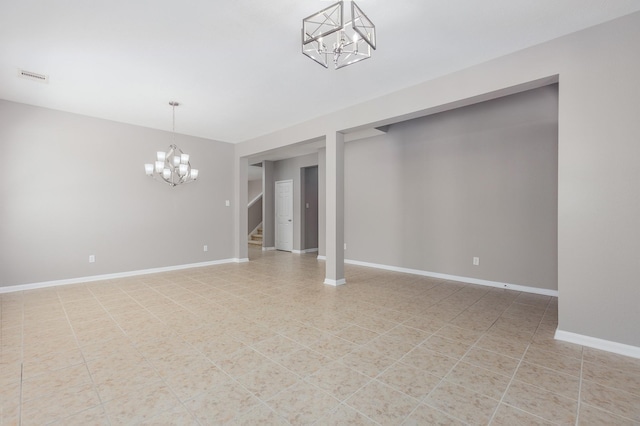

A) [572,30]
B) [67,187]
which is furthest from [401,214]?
[67,187]

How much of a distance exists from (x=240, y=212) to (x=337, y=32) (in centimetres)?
488

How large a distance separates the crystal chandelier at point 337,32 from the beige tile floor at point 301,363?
2.20 meters

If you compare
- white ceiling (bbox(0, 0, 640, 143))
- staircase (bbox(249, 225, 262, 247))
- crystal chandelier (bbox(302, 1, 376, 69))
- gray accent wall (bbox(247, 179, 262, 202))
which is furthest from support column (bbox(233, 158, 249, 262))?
gray accent wall (bbox(247, 179, 262, 202))

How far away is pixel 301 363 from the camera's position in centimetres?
221

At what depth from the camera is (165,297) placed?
155 inches

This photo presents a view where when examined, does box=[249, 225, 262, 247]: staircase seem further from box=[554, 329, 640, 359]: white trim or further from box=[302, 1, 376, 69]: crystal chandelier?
box=[554, 329, 640, 359]: white trim

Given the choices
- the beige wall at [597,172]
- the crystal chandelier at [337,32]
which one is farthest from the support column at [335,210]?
the beige wall at [597,172]

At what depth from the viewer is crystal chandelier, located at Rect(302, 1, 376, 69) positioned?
192 centimetres

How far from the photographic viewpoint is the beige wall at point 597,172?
2328 millimetres

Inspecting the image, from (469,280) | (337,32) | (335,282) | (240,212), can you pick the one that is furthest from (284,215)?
(337,32)

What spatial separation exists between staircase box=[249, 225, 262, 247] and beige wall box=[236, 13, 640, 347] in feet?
26.9

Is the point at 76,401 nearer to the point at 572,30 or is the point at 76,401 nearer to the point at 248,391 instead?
the point at 248,391

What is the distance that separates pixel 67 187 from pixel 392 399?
5407mm

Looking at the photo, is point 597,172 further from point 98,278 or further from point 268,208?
point 268,208
